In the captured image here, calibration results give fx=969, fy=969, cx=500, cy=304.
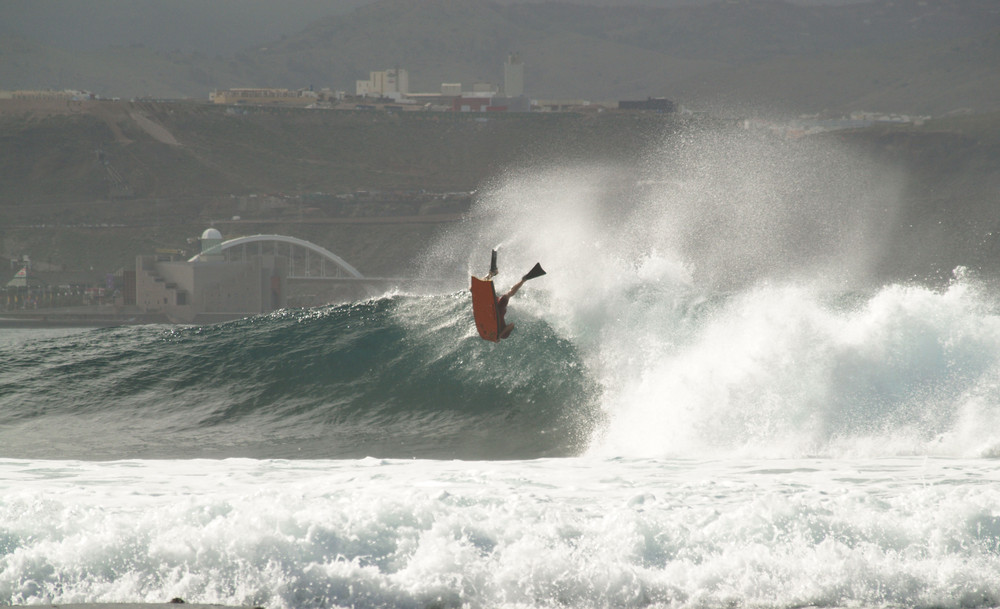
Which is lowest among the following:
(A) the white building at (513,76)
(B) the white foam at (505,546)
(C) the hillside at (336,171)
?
(B) the white foam at (505,546)

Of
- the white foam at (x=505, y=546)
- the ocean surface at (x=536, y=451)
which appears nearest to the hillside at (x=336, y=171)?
the ocean surface at (x=536, y=451)

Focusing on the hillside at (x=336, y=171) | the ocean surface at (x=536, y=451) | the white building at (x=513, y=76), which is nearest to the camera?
the ocean surface at (x=536, y=451)

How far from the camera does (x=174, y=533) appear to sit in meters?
9.08

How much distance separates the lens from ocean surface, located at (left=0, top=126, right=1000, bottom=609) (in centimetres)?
858

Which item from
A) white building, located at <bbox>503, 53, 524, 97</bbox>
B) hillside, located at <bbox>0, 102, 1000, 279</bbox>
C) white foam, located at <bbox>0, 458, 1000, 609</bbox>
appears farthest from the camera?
white building, located at <bbox>503, 53, 524, 97</bbox>

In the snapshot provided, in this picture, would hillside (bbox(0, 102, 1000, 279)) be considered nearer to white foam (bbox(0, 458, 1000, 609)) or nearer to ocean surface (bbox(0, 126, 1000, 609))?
ocean surface (bbox(0, 126, 1000, 609))

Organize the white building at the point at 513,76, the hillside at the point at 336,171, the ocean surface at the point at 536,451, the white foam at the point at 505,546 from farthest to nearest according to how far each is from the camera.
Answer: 1. the white building at the point at 513,76
2. the hillside at the point at 336,171
3. the ocean surface at the point at 536,451
4. the white foam at the point at 505,546

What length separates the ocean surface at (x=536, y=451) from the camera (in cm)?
858

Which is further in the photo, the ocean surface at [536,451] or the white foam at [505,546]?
A: the ocean surface at [536,451]

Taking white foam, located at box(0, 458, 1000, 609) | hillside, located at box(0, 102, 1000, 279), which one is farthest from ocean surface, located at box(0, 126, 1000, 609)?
hillside, located at box(0, 102, 1000, 279)

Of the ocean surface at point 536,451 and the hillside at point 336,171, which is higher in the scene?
the hillside at point 336,171

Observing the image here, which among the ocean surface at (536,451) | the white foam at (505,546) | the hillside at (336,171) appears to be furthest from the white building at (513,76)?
the white foam at (505,546)

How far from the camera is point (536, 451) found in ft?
48.4

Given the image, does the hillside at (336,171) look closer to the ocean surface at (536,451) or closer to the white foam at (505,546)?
the ocean surface at (536,451)
